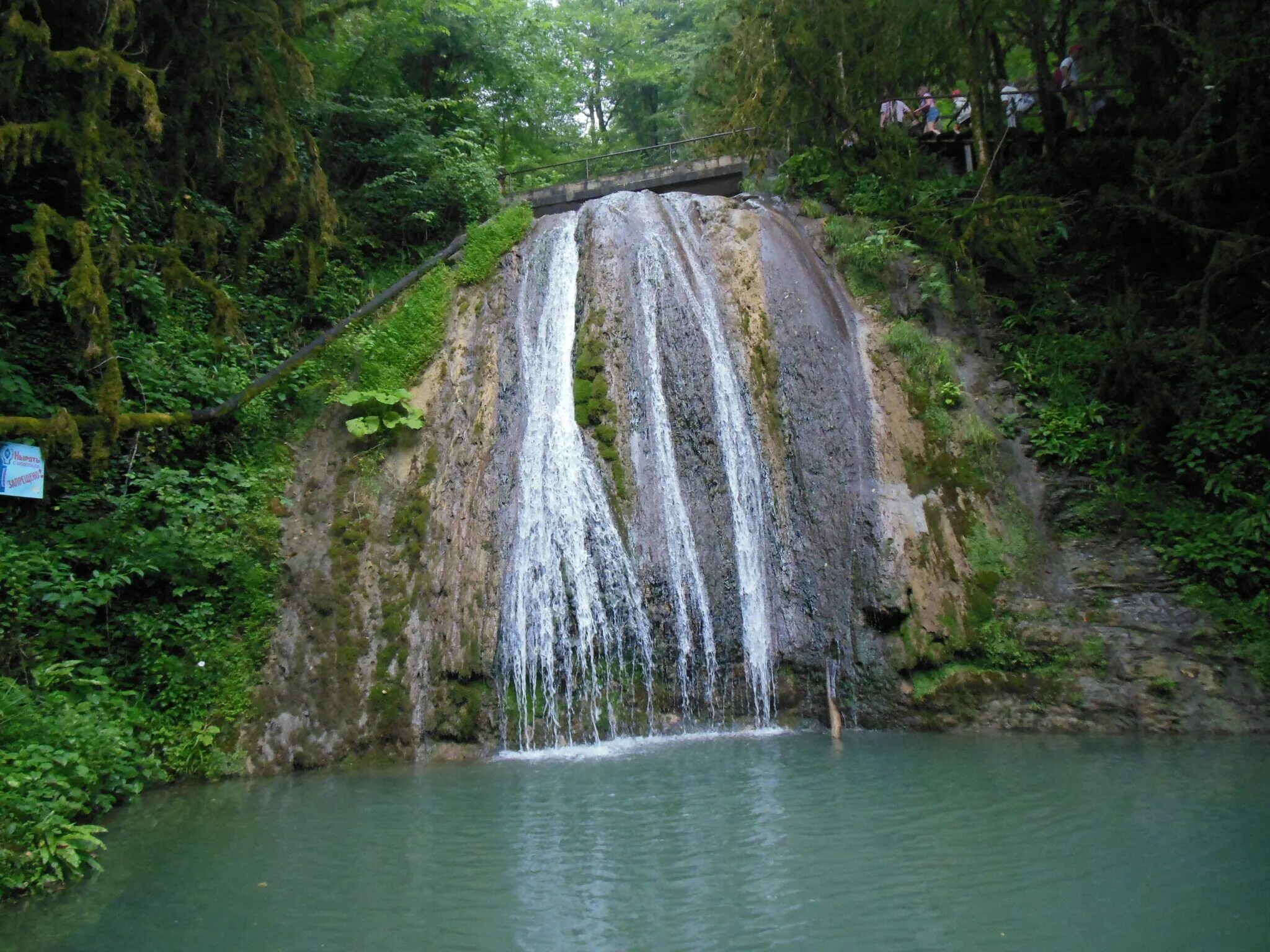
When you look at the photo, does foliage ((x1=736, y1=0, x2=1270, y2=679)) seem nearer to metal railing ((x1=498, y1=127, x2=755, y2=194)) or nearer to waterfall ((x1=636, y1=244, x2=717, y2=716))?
metal railing ((x1=498, y1=127, x2=755, y2=194))

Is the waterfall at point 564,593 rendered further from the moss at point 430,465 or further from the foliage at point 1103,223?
the foliage at point 1103,223

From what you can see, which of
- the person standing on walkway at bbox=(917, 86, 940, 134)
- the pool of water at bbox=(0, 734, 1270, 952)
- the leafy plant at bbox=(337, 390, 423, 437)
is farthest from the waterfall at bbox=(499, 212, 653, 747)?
the person standing on walkway at bbox=(917, 86, 940, 134)

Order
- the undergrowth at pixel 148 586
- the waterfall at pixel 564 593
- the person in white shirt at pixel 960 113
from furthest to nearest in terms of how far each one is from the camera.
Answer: the person in white shirt at pixel 960 113
the waterfall at pixel 564 593
the undergrowth at pixel 148 586

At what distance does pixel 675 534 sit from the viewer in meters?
8.80

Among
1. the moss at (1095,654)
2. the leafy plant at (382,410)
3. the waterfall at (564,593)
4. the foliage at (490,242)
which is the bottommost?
the moss at (1095,654)

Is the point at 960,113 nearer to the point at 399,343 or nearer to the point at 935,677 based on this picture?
the point at 399,343

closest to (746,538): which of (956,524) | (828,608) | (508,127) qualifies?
(828,608)

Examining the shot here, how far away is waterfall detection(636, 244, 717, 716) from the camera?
26.9 ft

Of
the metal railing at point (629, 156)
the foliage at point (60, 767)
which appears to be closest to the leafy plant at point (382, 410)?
the foliage at point (60, 767)

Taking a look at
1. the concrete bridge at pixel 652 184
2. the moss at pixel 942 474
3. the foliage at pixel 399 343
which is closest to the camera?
the moss at pixel 942 474

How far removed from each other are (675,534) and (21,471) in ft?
18.6

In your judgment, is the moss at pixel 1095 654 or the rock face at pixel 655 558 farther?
the rock face at pixel 655 558

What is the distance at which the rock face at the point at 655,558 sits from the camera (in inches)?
305

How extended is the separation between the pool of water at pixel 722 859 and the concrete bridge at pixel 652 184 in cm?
1121
